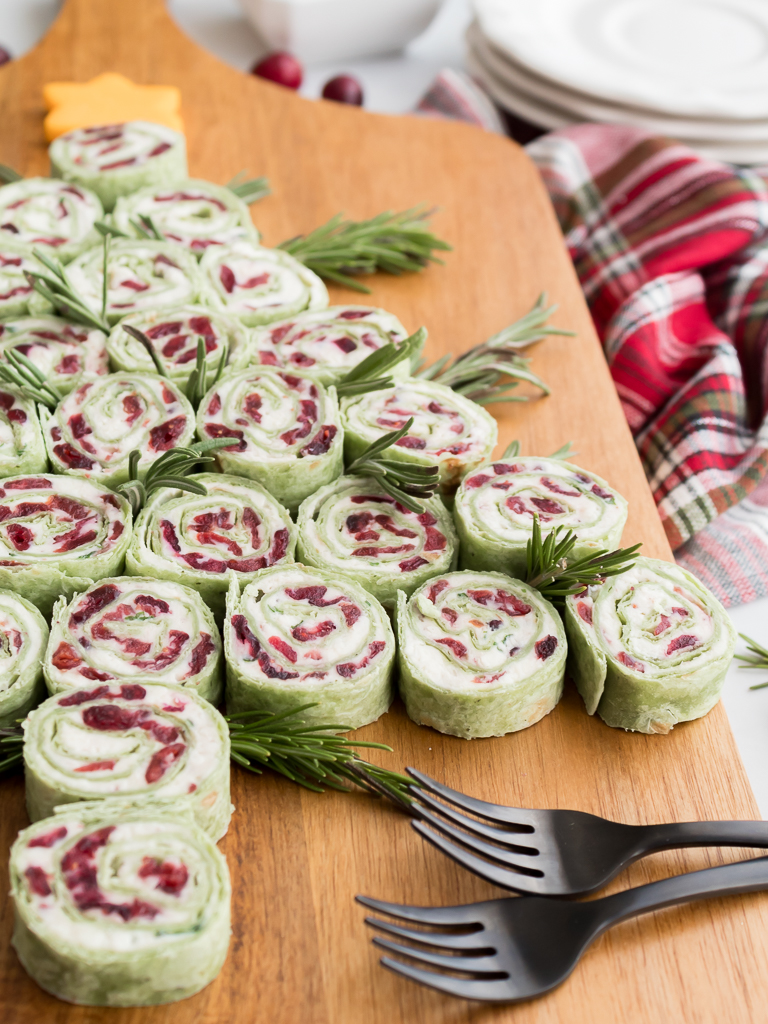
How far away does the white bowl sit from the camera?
17.7 ft

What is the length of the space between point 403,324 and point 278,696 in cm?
187

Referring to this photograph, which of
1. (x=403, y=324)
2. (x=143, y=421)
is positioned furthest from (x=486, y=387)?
(x=143, y=421)

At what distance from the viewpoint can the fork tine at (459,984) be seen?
208 centimetres

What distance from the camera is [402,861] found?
241 cm

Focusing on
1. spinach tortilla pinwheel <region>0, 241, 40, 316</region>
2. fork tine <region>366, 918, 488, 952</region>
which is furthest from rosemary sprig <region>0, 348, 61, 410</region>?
fork tine <region>366, 918, 488, 952</region>

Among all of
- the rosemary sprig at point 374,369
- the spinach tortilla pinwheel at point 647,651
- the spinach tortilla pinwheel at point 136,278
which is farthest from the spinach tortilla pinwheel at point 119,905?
the spinach tortilla pinwheel at point 136,278

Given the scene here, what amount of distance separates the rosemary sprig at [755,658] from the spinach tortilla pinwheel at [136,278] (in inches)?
80.8

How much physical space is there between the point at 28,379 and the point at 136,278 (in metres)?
0.67

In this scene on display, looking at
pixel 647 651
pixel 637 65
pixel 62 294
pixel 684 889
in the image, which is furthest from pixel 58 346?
pixel 637 65

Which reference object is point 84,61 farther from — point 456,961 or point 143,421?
point 456,961

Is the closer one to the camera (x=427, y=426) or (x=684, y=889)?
(x=684, y=889)

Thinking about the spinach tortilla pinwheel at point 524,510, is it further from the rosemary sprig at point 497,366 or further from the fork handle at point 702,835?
the fork handle at point 702,835

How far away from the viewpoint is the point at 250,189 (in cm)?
439

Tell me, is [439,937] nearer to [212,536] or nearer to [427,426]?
[212,536]
